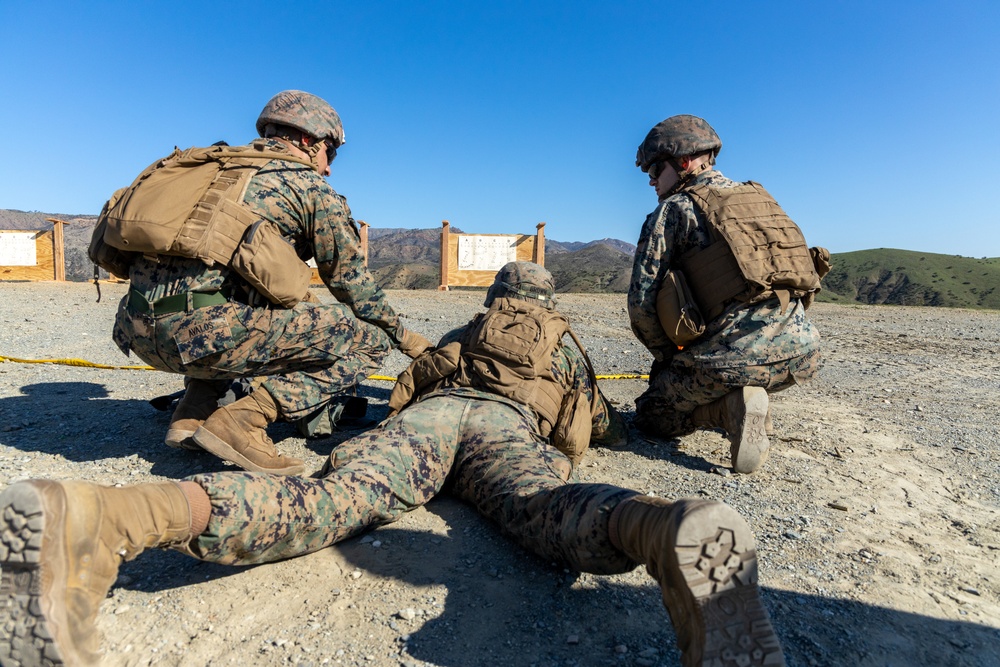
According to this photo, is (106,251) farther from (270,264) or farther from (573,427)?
(573,427)

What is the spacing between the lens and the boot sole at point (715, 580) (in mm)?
1516

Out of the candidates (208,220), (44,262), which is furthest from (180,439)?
(44,262)

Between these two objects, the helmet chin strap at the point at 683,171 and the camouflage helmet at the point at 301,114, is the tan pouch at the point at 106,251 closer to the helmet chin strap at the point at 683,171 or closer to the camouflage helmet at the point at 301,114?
the camouflage helmet at the point at 301,114

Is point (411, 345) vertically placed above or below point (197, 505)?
above

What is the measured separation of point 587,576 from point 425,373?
4.18ft

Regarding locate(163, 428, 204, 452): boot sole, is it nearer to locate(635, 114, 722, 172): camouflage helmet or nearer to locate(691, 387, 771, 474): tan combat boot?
locate(691, 387, 771, 474): tan combat boot

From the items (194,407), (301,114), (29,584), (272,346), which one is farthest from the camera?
(301,114)

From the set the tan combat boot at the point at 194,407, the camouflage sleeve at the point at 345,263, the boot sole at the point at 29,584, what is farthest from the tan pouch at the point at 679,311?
the boot sole at the point at 29,584

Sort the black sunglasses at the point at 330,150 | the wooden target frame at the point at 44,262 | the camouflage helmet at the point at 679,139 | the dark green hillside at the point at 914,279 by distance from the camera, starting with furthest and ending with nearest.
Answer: the dark green hillside at the point at 914,279 < the wooden target frame at the point at 44,262 < the camouflage helmet at the point at 679,139 < the black sunglasses at the point at 330,150

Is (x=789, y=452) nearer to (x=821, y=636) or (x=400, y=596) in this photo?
(x=821, y=636)

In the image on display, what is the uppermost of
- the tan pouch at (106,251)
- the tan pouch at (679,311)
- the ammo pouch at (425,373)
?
the tan pouch at (106,251)

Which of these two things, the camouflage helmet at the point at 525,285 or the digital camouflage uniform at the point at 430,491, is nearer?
the digital camouflage uniform at the point at 430,491

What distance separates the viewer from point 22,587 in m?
1.45

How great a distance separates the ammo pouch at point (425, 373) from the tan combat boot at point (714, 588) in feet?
5.35
